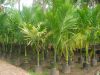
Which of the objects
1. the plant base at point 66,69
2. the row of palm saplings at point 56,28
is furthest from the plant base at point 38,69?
the plant base at point 66,69

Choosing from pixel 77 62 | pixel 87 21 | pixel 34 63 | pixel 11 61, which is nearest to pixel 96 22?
pixel 87 21

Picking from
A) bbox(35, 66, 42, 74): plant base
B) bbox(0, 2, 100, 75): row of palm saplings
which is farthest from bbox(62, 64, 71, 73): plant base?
bbox(35, 66, 42, 74): plant base

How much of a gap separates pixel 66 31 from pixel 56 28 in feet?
2.06

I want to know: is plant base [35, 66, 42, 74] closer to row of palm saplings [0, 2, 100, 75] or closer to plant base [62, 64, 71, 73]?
row of palm saplings [0, 2, 100, 75]

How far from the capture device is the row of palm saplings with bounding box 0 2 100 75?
48.5 ft

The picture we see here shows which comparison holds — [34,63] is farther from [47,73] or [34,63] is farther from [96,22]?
[96,22]

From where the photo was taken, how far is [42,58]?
16.9 meters

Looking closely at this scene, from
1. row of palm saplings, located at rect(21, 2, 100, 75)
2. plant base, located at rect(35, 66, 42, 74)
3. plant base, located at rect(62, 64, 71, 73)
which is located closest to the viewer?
row of palm saplings, located at rect(21, 2, 100, 75)

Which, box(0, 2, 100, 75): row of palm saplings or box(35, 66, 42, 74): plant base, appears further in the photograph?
box(35, 66, 42, 74): plant base

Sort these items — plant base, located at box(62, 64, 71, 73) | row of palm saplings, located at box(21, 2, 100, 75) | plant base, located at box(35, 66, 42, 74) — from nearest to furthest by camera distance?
row of palm saplings, located at box(21, 2, 100, 75) → plant base, located at box(35, 66, 42, 74) → plant base, located at box(62, 64, 71, 73)

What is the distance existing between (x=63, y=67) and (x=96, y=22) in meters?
2.83

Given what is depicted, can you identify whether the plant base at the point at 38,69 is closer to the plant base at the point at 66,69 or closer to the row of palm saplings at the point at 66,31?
the row of palm saplings at the point at 66,31

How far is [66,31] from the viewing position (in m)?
15.1

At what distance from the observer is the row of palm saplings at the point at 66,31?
14.8 metres
